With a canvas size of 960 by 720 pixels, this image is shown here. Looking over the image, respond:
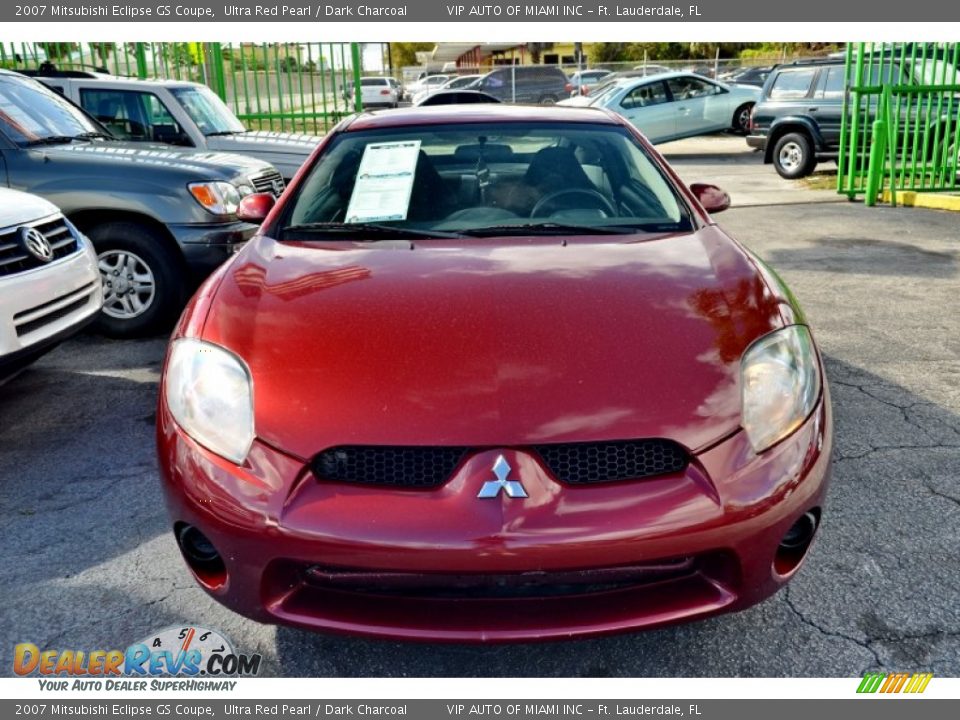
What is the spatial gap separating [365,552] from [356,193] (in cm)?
172

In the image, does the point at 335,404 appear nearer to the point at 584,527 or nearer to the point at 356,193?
the point at 584,527

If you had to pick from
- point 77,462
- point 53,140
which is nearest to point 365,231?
point 77,462

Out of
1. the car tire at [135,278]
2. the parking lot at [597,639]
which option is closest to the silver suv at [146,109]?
the car tire at [135,278]

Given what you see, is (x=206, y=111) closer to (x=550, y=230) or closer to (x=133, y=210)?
(x=133, y=210)

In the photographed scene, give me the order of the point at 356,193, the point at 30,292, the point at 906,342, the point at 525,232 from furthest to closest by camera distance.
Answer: the point at 906,342
the point at 30,292
the point at 356,193
the point at 525,232

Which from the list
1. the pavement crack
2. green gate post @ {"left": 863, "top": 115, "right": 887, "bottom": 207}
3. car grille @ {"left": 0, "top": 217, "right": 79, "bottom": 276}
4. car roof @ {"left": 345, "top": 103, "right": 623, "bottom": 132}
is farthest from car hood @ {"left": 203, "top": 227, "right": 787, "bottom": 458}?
green gate post @ {"left": 863, "top": 115, "right": 887, "bottom": 207}

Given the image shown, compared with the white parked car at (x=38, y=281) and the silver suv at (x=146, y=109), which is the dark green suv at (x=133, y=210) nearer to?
the white parked car at (x=38, y=281)

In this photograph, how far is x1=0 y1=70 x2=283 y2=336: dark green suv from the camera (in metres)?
5.27

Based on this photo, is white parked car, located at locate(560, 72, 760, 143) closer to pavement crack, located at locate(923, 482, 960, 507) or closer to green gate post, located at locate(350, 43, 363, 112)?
green gate post, located at locate(350, 43, 363, 112)

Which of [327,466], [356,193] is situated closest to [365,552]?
[327,466]

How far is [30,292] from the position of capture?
371 centimetres

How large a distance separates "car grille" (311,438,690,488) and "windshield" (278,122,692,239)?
3.96ft

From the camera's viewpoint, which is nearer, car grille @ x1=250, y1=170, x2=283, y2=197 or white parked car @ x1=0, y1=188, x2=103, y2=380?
white parked car @ x1=0, y1=188, x2=103, y2=380

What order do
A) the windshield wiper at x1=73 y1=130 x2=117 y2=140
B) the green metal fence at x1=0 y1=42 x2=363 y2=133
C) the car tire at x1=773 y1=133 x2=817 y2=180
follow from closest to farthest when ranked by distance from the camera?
the windshield wiper at x1=73 y1=130 x2=117 y2=140
the green metal fence at x1=0 y1=42 x2=363 y2=133
the car tire at x1=773 y1=133 x2=817 y2=180
